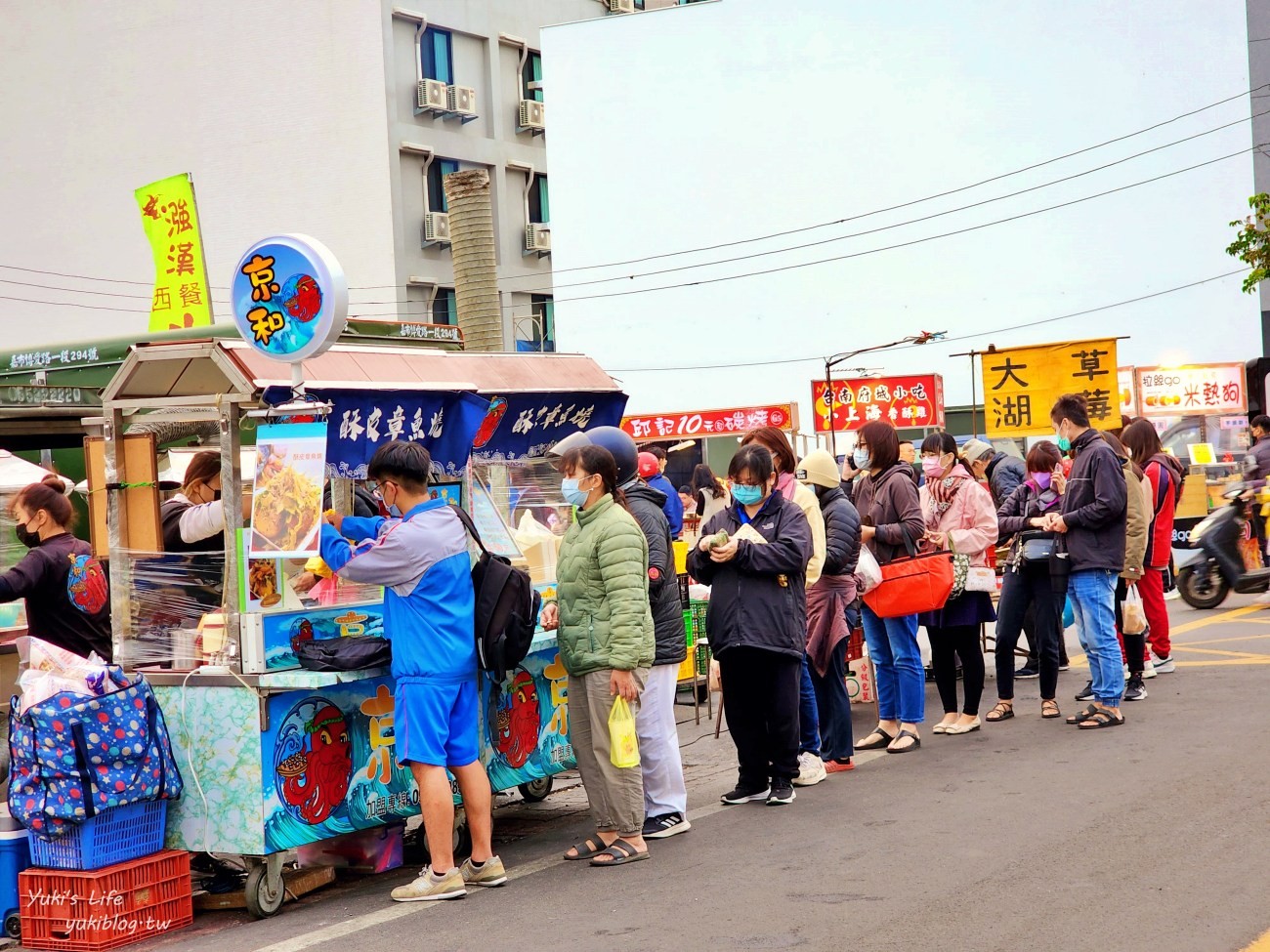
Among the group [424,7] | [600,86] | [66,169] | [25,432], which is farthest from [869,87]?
[25,432]

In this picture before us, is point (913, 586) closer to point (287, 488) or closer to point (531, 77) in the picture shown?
point (287, 488)

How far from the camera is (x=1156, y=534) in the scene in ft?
34.7

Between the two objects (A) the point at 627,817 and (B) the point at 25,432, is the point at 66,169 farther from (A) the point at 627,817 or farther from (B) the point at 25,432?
(A) the point at 627,817

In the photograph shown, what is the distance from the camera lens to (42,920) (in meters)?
5.53

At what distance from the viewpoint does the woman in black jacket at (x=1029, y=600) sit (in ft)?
29.6

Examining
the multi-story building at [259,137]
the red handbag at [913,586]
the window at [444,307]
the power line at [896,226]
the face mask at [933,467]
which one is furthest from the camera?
the power line at [896,226]

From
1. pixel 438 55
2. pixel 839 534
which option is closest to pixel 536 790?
pixel 839 534

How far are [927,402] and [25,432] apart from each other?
57.5ft

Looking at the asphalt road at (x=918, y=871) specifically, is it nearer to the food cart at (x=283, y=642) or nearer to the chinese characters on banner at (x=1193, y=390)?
the food cart at (x=283, y=642)

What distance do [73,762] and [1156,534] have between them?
325 inches

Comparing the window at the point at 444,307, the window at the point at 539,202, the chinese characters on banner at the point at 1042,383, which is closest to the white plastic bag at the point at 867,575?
the chinese characters on banner at the point at 1042,383

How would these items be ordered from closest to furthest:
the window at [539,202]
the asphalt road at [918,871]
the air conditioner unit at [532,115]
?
the asphalt road at [918,871]
the air conditioner unit at [532,115]
the window at [539,202]

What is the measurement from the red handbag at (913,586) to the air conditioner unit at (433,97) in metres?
27.3

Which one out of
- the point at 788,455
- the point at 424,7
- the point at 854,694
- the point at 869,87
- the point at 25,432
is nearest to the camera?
the point at 788,455
